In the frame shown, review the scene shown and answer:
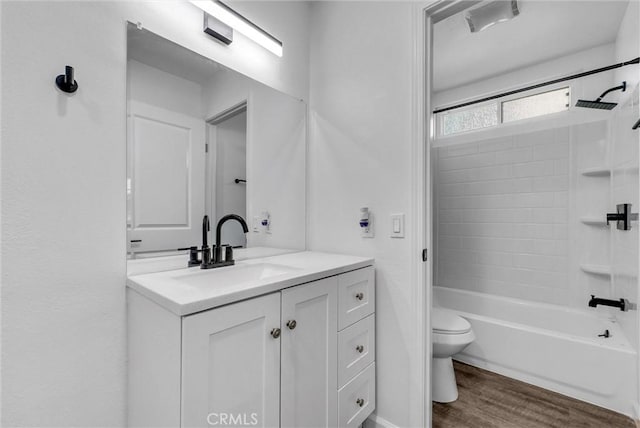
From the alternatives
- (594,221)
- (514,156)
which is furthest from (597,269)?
(514,156)

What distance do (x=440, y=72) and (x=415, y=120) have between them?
5.51 feet

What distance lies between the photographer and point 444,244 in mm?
2953

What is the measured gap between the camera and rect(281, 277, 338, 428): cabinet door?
1.04m

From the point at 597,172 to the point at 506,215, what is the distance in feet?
2.22

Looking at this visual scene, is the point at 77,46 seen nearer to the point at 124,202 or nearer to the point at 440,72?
the point at 124,202

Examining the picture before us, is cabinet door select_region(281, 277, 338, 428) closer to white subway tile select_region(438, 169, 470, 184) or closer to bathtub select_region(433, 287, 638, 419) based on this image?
bathtub select_region(433, 287, 638, 419)

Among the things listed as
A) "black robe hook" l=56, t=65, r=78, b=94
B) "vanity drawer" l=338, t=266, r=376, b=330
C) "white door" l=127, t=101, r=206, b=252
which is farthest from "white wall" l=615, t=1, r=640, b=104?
"black robe hook" l=56, t=65, r=78, b=94

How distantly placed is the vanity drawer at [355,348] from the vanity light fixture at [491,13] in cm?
183

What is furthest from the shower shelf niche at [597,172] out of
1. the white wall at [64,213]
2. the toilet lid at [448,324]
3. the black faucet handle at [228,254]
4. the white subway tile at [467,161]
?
the white wall at [64,213]

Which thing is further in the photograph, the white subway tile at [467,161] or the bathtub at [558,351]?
the white subway tile at [467,161]

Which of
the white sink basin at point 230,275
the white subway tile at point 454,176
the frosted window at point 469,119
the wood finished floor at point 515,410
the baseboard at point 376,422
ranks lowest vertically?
the wood finished floor at point 515,410

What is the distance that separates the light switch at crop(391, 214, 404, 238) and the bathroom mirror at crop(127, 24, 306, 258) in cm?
59

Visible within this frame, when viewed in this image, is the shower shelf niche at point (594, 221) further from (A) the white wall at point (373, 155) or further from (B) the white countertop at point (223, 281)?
(B) the white countertop at point (223, 281)

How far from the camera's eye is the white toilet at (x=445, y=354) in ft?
5.87
